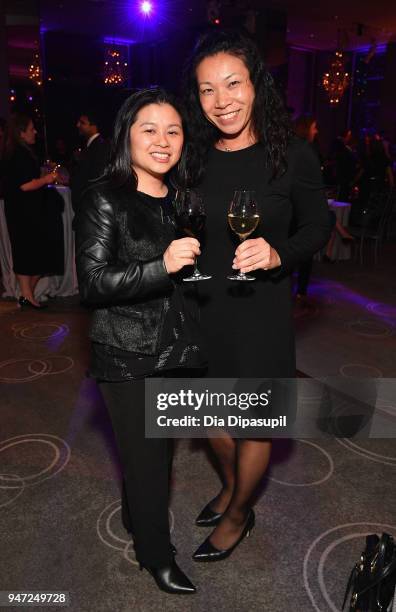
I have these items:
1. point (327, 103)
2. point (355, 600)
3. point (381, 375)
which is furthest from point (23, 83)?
point (355, 600)

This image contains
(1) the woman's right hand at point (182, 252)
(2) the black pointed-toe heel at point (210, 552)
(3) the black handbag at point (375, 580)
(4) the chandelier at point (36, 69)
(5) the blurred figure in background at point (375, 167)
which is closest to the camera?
(1) the woman's right hand at point (182, 252)

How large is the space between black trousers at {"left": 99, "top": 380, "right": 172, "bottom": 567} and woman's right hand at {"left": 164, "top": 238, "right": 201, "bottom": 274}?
411 millimetres

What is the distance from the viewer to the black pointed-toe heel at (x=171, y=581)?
68.3 inches

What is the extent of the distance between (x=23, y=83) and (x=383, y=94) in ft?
30.6

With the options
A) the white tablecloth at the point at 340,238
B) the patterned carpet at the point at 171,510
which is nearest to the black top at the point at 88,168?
the patterned carpet at the point at 171,510

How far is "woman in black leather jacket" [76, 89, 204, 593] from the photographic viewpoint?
1.34 metres

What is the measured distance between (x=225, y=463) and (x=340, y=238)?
5.30 meters

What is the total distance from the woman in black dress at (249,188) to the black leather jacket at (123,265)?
282 millimetres

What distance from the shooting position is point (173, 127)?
4.68ft

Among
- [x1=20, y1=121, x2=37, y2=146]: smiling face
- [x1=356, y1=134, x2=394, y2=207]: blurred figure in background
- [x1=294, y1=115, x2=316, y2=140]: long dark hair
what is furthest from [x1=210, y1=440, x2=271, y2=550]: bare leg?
[x1=356, y1=134, x2=394, y2=207]: blurred figure in background

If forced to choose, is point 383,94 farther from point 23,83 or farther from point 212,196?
point 212,196
